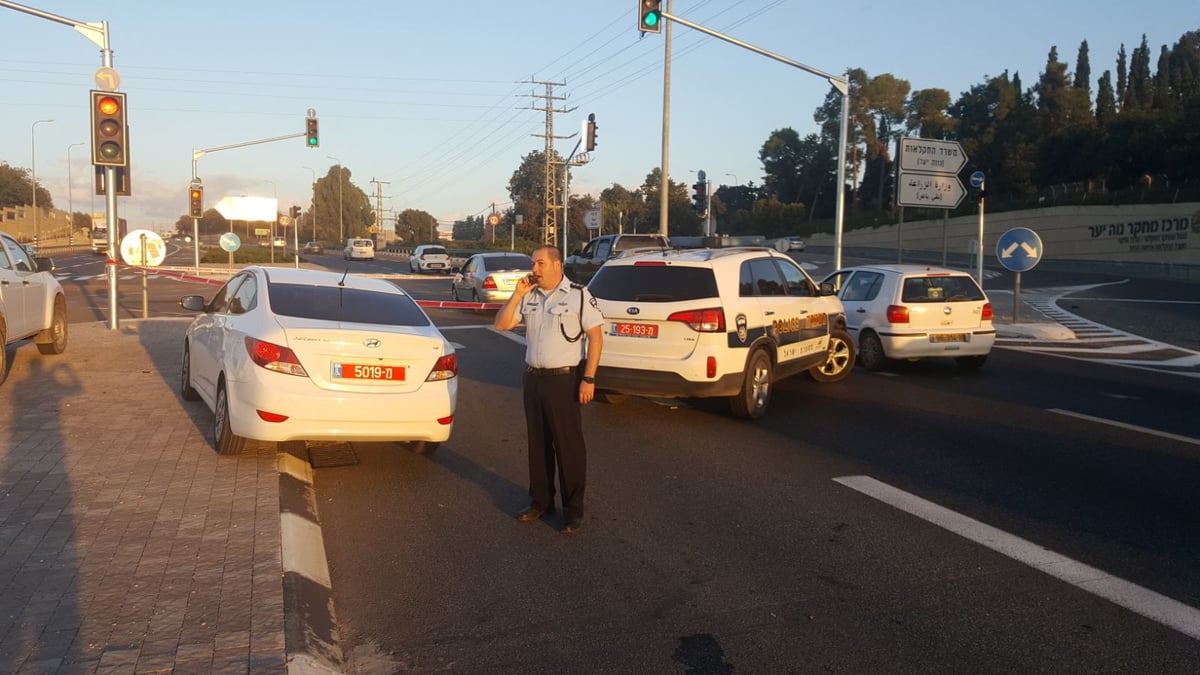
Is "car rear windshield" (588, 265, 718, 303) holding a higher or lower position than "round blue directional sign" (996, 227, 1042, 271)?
lower

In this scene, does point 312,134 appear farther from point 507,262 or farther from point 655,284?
point 655,284

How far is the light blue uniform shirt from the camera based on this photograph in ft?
19.7

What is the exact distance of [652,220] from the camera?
321 feet

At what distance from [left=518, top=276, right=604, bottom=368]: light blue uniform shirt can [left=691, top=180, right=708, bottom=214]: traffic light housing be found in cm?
2197

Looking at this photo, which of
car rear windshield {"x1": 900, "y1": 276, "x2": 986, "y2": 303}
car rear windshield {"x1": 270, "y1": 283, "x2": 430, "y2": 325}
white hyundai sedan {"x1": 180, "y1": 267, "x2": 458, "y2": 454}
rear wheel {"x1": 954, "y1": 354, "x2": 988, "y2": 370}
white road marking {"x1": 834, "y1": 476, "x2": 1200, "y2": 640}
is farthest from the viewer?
rear wheel {"x1": 954, "y1": 354, "x2": 988, "y2": 370}

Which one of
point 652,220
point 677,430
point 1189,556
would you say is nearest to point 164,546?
point 677,430

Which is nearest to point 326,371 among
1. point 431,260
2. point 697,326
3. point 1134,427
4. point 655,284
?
point 697,326

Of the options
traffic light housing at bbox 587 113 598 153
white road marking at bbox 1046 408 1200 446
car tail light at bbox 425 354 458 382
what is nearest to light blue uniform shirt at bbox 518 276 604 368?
car tail light at bbox 425 354 458 382

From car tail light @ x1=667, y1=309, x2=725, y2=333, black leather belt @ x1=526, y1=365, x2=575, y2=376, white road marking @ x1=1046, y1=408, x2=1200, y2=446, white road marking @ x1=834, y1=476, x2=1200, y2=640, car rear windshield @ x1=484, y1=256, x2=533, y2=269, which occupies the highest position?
car rear windshield @ x1=484, y1=256, x2=533, y2=269

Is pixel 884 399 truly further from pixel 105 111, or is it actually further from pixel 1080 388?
pixel 105 111

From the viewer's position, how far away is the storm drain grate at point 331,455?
7.98 metres

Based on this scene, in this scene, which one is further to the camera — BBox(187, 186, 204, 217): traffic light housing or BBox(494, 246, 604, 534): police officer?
BBox(187, 186, 204, 217): traffic light housing

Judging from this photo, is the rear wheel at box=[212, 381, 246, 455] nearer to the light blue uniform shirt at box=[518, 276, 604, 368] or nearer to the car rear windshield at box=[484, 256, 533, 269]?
the light blue uniform shirt at box=[518, 276, 604, 368]

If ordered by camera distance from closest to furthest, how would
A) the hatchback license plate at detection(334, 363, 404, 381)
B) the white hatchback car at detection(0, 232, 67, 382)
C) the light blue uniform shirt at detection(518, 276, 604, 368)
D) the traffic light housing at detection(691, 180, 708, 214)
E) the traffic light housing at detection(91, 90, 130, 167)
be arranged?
the light blue uniform shirt at detection(518, 276, 604, 368) < the hatchback license plate at detection(334, 363, 404, 381) < the white hatchback car at detection(0, 232, 67, 382) < the traffic light housing at detection(91, 90, 130, 167) < the traffic light housing at detection(691, 180, 708, 214)
